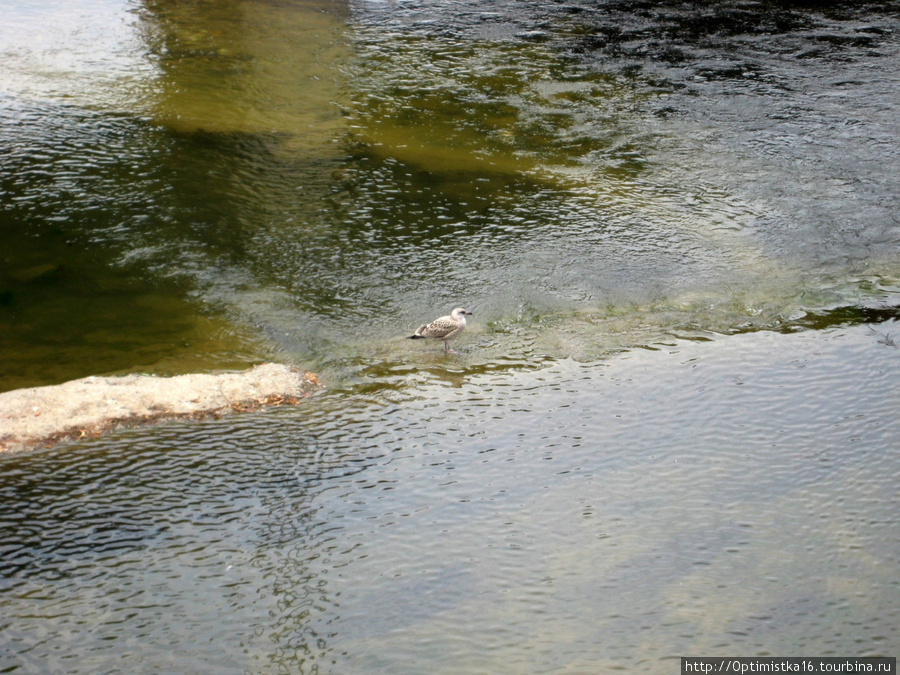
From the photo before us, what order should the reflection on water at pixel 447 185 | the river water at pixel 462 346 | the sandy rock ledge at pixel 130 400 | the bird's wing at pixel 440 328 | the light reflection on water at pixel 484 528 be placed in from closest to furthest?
the light reflection on water at pixel 484 528 → the river water at pixel 462 346 → the sandy rock ledge at pixel 130 400 → the bird's wing at pixel 440 328 → the reflection on water at pixel 447 185

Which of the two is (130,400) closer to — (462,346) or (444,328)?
(444,328)

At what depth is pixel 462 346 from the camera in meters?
8.34

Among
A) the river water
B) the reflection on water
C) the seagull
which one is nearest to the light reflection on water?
the river water

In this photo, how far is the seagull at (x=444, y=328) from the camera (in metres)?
7.98

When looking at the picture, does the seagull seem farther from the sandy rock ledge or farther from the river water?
the sandy rock ledge

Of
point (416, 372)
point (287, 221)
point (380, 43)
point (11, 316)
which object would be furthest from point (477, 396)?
point (380, 43)

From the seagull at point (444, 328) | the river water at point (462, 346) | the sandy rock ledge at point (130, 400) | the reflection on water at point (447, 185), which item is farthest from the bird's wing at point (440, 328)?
the sandy rock ledge at point (130, 400)

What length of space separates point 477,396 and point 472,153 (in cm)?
539

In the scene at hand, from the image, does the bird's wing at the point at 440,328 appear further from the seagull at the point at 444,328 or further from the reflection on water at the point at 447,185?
the reflection on water at the point at 447,185

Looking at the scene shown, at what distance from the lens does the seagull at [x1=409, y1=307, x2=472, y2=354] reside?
7.98 meters

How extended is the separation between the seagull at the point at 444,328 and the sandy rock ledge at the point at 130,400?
1075 mm

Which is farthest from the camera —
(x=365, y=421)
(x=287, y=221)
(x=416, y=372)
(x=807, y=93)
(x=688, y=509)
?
(x=807, y=93)

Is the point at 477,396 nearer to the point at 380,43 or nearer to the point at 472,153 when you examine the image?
the point at 472,153

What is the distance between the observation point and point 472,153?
39.6ft
